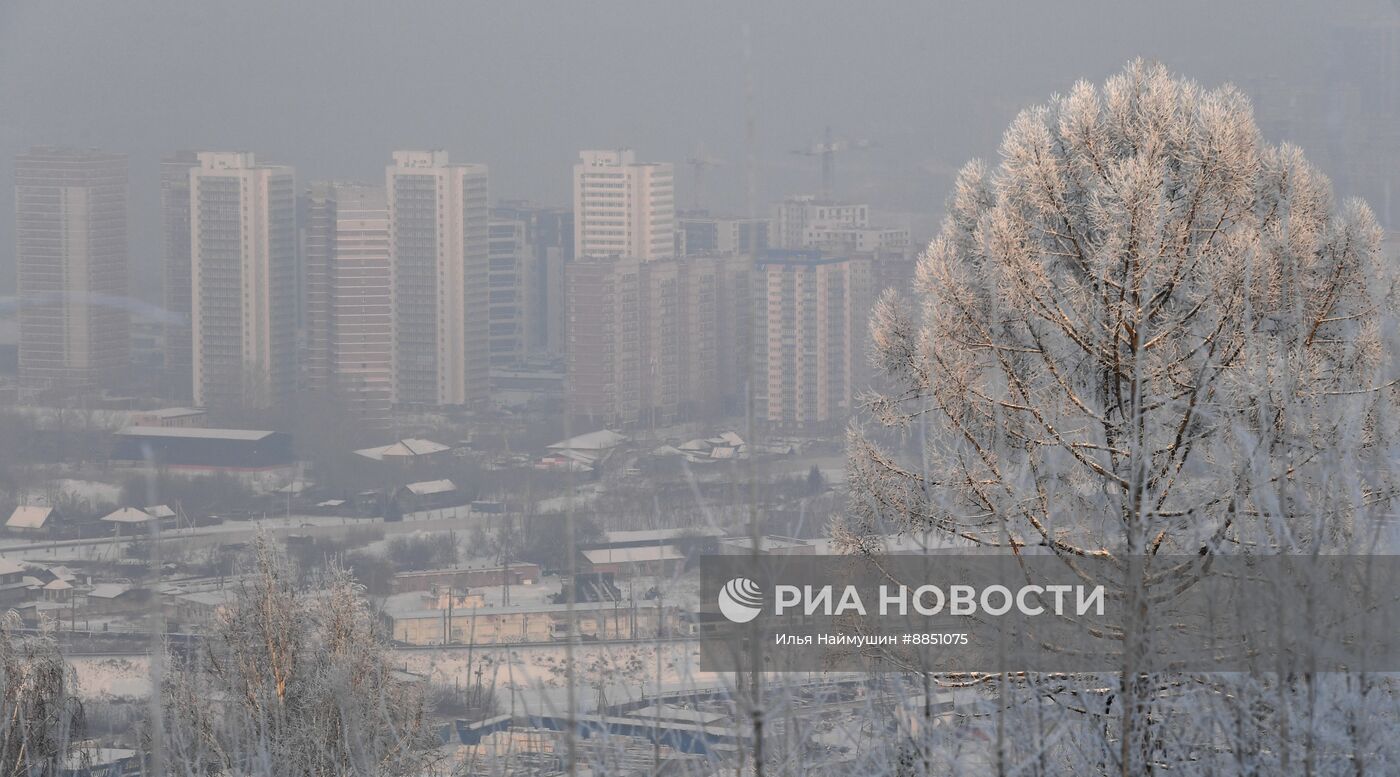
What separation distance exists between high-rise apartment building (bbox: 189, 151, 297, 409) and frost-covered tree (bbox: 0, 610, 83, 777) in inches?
660

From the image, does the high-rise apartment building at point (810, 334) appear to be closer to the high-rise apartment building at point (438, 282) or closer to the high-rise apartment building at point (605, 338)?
the high-rise apartment building at point (605, 338)

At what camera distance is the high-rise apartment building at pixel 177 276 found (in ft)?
73.3

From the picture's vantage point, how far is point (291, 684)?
512cm

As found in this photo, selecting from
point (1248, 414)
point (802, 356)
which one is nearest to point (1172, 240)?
point (1248, 414)

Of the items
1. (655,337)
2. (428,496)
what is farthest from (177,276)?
(655,337)

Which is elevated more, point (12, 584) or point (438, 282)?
point (438, 282)

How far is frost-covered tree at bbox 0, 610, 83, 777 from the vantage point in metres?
3.79

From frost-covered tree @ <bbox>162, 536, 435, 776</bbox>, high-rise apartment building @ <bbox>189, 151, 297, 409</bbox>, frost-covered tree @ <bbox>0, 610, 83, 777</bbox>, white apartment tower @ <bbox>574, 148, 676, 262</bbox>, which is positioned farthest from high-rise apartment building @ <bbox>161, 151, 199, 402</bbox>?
frost-covered tree @ <bbox>0, 610, 83, 777</bbox>

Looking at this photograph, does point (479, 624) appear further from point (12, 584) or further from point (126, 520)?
point (126, 520)

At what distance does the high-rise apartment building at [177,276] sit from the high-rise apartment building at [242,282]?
0.14 meters

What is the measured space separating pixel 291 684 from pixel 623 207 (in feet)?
56.8

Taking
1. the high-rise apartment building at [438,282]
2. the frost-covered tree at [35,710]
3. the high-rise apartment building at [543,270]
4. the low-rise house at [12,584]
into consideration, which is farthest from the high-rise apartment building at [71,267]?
the frost-covered tree at [35,710]

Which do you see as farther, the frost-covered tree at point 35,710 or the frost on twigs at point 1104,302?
the frost-covered tree at point 35,710

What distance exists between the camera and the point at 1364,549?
166cm
